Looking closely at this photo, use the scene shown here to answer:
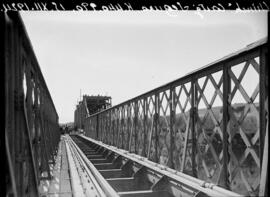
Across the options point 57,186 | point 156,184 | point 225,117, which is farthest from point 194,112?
point 57,186

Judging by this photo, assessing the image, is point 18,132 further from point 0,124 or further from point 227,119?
point 227,119

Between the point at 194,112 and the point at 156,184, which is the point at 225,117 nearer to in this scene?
the point at 194,112

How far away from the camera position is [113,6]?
8.40 feet

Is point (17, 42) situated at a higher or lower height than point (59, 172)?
higher

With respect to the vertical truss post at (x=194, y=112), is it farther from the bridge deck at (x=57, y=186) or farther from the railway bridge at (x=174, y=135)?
the bridge deck at (x=57, y=186)

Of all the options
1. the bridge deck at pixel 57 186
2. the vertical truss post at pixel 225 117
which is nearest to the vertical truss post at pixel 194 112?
the vertical truss post at pixel 225 117

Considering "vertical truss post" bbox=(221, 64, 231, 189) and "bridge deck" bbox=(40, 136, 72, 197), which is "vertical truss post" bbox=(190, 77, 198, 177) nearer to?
"vertical truss post" bbox=(221, 64, 231, 189)

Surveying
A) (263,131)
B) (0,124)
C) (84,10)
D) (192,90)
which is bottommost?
(263,131)

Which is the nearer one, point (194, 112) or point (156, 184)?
point (194, 112)

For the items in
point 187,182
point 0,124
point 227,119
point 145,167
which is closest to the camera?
point 0,124

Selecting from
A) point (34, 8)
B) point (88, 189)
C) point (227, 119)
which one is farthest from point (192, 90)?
point (34, 8)

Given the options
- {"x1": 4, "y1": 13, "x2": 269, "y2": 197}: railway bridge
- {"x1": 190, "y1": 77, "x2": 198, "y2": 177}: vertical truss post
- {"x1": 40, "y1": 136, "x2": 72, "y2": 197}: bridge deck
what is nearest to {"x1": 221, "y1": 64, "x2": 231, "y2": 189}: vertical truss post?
{"x1": 4, "y1": 13, "x2": 269, "y2": 197}: railway bridge

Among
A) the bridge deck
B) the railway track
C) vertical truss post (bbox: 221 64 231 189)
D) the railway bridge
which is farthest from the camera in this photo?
the bridge deck

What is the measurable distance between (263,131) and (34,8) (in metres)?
3.14
